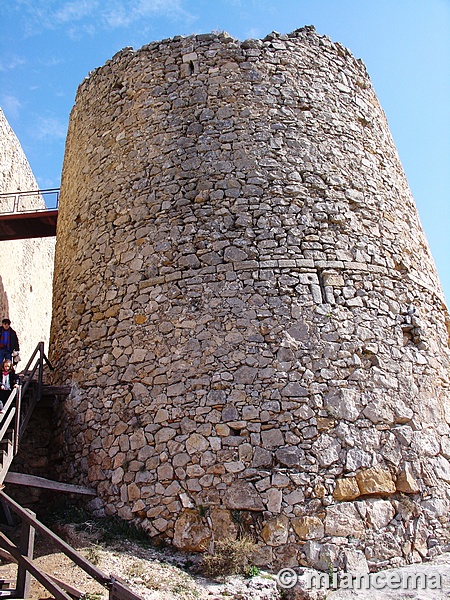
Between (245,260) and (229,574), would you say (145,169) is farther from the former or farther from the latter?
(229,574)

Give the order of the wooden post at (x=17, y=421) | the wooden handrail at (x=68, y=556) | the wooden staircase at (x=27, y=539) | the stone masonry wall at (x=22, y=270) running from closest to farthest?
1. the wooden handrail at (x=68, y=556)
2. the wooden staircase at (x=27, y=539)
3. the wooden post at (x=17, y=421)
4. the stone masonry wall at (x=22, y=270)

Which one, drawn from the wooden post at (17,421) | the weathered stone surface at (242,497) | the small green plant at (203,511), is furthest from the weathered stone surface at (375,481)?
the wooden post at (17,421)

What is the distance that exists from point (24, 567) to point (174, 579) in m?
1.36

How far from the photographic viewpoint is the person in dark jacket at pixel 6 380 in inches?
277

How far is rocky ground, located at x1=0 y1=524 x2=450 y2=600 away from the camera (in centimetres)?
494

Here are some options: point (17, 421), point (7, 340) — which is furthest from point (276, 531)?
point (7, 340)

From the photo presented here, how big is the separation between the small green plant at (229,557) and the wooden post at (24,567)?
65.6 inches

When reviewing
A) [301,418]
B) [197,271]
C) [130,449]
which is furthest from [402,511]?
[197,271]

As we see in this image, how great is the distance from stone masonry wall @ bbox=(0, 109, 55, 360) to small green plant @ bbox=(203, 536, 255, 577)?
341 inches

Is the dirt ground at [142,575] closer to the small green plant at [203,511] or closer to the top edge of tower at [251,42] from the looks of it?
the small green plant at [203,511]

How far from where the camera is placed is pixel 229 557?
5.40 meters

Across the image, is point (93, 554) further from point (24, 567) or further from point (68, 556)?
point (68, 556)

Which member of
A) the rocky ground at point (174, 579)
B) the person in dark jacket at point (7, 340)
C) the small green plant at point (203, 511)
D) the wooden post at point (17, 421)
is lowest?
the rocky ground at point (174, 579)

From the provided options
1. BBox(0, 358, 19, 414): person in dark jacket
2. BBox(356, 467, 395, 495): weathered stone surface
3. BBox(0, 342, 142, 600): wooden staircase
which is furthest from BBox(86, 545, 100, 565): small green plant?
BBox(356, 467, 395, 495): weathered stone surface
